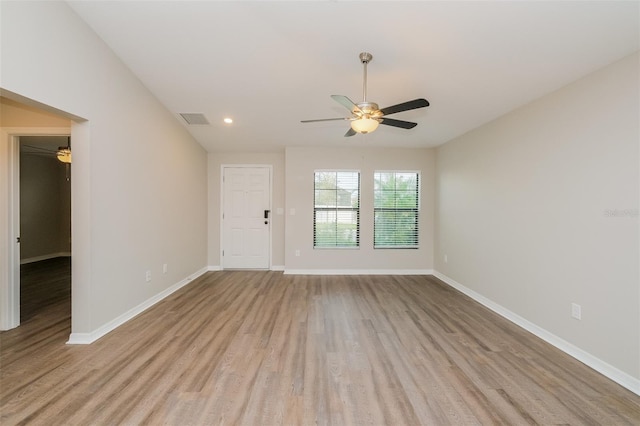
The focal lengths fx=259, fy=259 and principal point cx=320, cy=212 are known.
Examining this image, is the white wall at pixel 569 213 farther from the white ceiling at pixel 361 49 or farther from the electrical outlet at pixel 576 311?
the white ceiling at pixel 361 49

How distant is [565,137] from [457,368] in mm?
2362

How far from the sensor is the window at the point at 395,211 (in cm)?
515

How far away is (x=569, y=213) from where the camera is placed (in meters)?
2.44

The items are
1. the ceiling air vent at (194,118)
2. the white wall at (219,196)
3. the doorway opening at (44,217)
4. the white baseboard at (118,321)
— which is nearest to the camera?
the white baseboard at (118,321)

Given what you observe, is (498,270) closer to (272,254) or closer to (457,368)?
(457,368)

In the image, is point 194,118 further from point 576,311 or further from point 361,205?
point 576,311

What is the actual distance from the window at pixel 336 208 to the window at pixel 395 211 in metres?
0.45

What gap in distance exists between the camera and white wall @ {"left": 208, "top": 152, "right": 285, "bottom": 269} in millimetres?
5402

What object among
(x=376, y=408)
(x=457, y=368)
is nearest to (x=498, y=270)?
(x=457, y=368)

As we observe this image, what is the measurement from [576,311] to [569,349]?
1.18ft

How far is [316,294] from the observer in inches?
155

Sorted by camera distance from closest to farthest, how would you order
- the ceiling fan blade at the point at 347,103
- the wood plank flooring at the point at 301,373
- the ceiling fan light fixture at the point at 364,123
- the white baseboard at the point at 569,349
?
the wood plank flooring at the point at 301,373 < the white baseboard at the point at 569,349 < the ceiling fan blade at the point at 347,103 < the ceiling fan light fixture at the point at 364,123

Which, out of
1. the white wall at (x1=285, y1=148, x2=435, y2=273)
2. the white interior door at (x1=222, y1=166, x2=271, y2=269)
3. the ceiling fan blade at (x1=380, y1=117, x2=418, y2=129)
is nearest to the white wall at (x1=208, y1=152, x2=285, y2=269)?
the white interior door at (x1=222, y1=166, x2=271, y2=269)

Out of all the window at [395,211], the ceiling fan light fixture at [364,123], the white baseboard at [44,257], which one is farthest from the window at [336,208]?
the white baseboard at [44,257]
